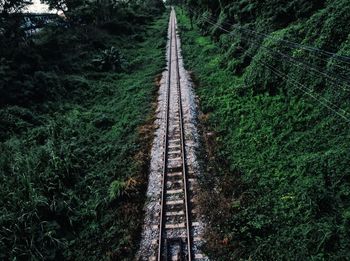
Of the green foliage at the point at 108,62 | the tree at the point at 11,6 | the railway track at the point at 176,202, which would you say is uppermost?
the tree at the point at 11,6

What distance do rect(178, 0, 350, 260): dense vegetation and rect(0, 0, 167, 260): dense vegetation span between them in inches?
153

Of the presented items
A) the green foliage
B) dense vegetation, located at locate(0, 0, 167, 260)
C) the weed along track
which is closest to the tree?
dense vegetation, located at locate(0, 0, 167, 260)

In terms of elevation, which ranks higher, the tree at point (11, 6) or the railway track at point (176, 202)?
the tree at point (11, 6)

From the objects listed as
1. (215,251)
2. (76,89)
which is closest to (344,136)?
(215,251)

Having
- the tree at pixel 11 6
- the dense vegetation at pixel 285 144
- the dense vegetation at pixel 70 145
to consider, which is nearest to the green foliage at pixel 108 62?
the dense vegetation at pixel 70 145

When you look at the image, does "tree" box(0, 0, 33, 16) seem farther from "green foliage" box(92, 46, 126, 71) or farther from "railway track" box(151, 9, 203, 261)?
"railway track" box(151, 9, 203, 261)

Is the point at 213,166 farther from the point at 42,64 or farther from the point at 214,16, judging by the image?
the point at 214,16

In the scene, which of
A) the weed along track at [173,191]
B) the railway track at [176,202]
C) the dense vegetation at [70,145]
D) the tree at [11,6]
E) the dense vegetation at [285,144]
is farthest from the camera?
the tree at [11,6]

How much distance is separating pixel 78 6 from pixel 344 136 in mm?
38491

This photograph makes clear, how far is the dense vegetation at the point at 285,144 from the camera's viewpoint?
415 inches

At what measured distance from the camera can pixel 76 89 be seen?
26484mm

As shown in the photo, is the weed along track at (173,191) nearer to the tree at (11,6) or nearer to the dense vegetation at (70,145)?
the dense vegetation at (70,145)

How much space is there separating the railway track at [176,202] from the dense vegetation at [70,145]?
1.14 m

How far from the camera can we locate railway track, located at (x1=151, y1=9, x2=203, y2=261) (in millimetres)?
10875
